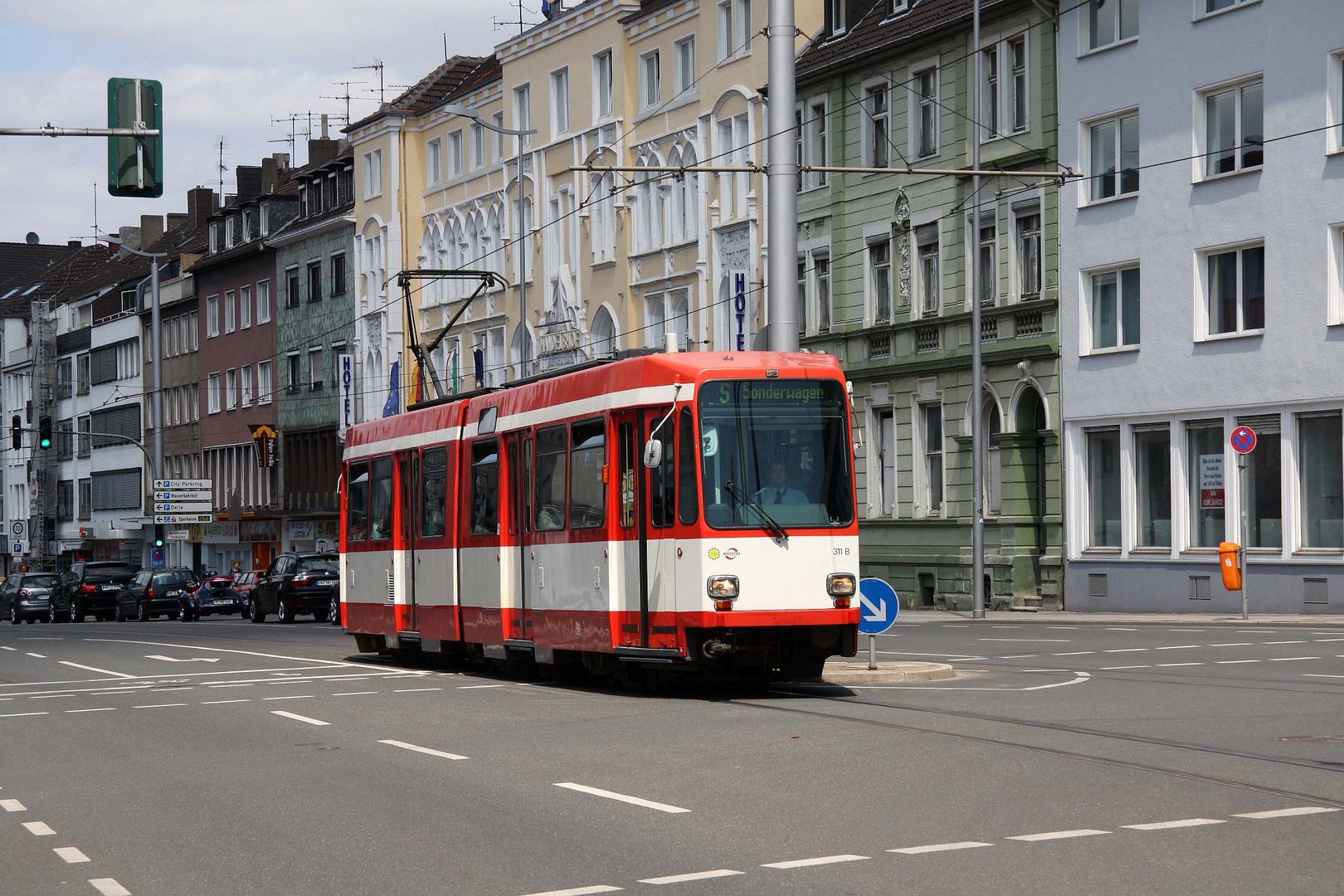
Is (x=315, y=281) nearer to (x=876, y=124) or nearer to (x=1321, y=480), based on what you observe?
(x=876, y=124)

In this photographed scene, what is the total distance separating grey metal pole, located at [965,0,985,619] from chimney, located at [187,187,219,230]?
220 ft

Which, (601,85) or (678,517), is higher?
(601,85)

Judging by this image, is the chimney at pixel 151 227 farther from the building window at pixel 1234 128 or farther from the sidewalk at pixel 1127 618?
the building window at pixel 1234 128

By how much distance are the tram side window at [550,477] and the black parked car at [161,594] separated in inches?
1629

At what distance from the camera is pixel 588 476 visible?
20.8m

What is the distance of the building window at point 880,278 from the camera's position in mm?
46094

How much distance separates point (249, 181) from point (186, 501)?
19665 mm

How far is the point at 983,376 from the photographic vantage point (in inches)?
1687

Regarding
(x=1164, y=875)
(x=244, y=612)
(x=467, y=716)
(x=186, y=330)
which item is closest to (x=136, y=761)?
(x=467, y=716)

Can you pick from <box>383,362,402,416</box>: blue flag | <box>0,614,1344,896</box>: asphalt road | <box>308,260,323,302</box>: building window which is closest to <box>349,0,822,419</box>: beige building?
<box>383,362,402,416</box>: blue flag

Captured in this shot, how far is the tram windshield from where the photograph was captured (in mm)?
18922

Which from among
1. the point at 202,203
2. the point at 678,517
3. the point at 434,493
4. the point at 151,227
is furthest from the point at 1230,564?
the point at 151,227

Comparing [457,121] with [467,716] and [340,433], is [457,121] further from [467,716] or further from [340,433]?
[467,716]

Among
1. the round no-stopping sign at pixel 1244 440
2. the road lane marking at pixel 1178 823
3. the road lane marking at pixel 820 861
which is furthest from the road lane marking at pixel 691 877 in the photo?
the round no-stopping sign at pixel 1244 440
